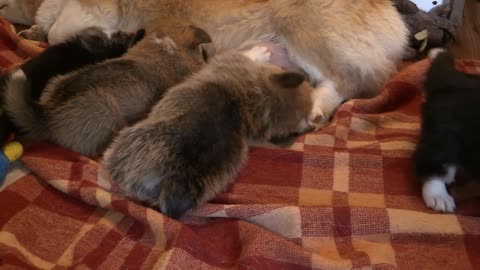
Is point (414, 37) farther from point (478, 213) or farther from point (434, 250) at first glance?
point (434, 250)

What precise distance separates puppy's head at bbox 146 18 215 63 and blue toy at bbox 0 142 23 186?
631mm

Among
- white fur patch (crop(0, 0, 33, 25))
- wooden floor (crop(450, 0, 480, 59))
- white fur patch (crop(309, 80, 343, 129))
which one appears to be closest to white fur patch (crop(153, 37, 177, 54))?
white fur patch (crop(309, 80, 343, 129))

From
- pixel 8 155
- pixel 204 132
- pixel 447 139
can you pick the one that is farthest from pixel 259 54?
pixel 8 155

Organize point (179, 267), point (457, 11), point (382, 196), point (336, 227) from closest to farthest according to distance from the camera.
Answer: point (179, 267) < point (336, 227) < point (382, 196) < point (457, 11)

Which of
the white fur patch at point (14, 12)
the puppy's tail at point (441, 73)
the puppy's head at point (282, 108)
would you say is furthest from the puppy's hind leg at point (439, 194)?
the white fur patch at point (14, 12)

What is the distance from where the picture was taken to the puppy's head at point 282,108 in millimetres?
1806

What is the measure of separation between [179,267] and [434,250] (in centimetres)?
73

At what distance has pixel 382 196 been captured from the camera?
1.65 metres

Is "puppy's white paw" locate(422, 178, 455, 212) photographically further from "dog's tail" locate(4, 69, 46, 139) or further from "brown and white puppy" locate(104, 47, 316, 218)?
"dog's tail" locate(4, 69, 46, 139)

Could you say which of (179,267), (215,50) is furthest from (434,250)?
(215,50)

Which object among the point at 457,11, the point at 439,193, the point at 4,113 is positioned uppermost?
the point at 4,113

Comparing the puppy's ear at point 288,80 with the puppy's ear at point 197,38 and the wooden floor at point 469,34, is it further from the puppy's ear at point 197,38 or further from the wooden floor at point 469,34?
the wooden floor at point 469,34

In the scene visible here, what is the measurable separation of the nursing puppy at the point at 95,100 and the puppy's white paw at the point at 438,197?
98 cm

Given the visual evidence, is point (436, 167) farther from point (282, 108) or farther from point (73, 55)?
point (73, 55)
